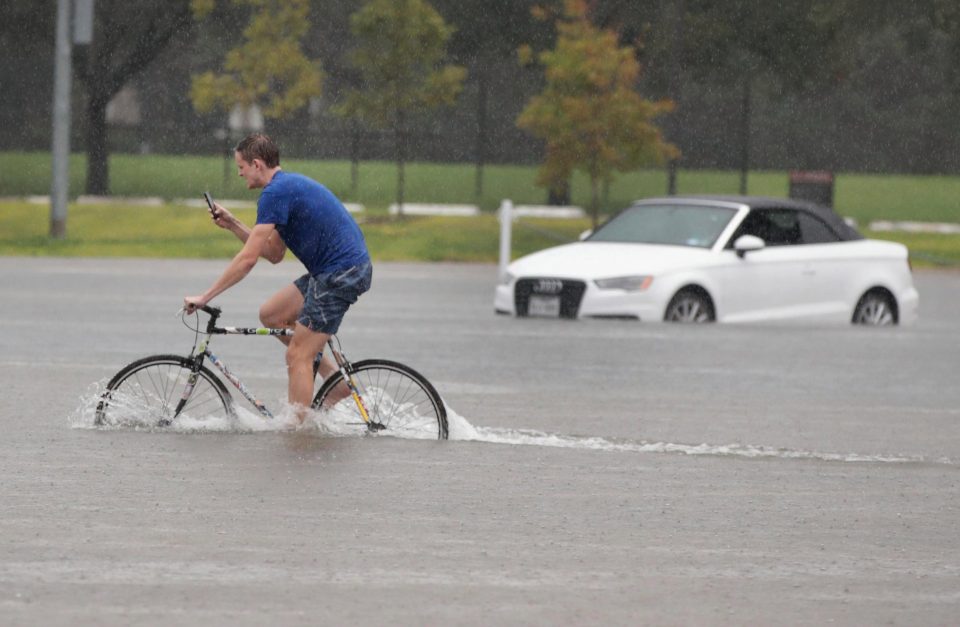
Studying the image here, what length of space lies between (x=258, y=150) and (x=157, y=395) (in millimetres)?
1439

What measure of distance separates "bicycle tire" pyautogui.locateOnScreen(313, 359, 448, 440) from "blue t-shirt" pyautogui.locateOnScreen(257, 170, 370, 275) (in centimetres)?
59

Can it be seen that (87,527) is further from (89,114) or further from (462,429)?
(89,114)

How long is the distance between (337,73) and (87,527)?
48.5 meters

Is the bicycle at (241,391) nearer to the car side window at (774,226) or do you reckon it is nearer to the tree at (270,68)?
the car side window at (774,226)

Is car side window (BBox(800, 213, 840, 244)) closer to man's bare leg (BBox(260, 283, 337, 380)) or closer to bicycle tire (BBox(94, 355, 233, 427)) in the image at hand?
man's bare leg (BBox(260, 283, 337, 380))

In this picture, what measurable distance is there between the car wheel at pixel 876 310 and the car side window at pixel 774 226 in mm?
926

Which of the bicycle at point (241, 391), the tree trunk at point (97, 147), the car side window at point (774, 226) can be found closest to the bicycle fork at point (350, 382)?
the bicycle at point (241, 391)

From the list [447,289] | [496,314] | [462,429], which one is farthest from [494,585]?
[447,289]

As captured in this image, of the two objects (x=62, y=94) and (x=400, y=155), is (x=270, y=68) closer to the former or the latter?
(x=400, y=155)

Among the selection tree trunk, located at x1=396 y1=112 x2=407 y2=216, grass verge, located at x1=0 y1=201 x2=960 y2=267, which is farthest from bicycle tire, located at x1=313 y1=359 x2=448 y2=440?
tree trunk, located at x1=396 y1=112 x2=407 y2=216

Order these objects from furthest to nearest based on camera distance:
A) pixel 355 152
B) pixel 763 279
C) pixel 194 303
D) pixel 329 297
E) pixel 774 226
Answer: pixel 355 152 < pixel 774 226 < pixel 763 279 < pixel 329 297 < pixel 194 303

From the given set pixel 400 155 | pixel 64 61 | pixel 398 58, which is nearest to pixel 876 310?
pixel 64 61

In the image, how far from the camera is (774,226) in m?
19.5

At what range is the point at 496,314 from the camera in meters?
19.8
